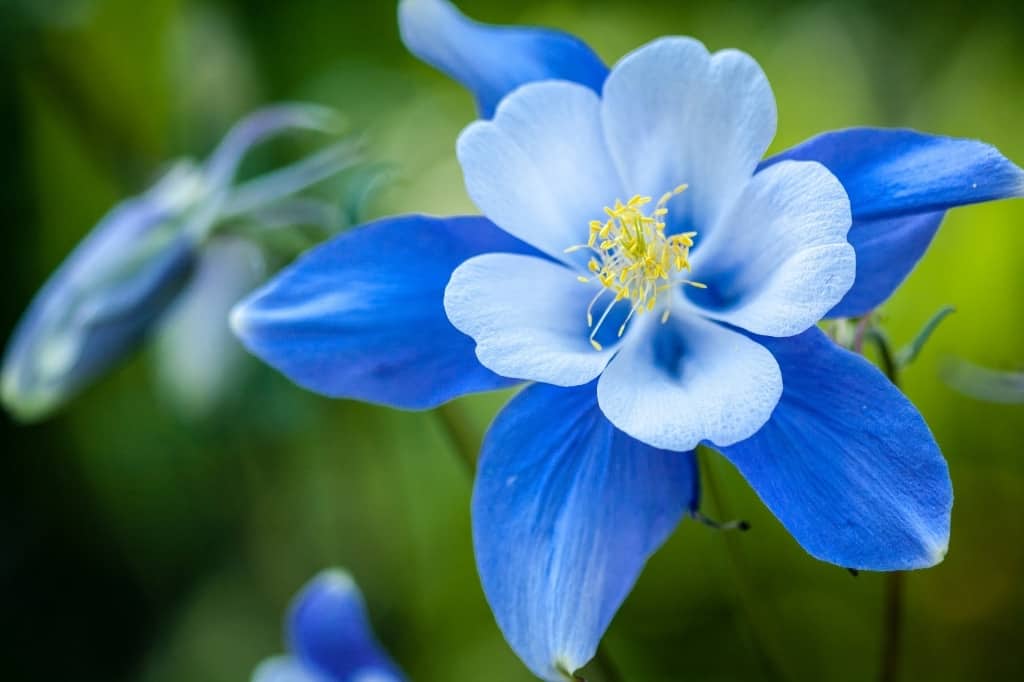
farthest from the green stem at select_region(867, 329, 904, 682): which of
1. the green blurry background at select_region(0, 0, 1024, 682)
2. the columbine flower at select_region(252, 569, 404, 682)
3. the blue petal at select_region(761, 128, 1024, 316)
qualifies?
the green blurry background at select_region(0, 0, 1024, 682)

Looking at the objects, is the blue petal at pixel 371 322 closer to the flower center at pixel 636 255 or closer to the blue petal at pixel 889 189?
the flower center at pixel 636 255

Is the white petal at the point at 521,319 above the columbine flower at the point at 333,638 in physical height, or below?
above

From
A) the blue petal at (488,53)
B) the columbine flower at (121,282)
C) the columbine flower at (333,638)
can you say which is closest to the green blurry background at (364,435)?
the columbine flower at (121,282)

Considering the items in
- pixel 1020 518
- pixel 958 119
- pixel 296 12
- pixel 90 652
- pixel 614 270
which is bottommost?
pixel 90 652

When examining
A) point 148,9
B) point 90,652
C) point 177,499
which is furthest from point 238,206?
point 148,9

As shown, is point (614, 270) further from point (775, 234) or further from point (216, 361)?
point (216, 361)

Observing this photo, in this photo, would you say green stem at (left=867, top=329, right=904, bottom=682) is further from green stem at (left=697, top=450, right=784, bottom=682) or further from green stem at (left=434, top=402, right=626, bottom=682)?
green stem at (left=434, top=402, right=626, bottom=682)

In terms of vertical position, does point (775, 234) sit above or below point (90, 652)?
above
